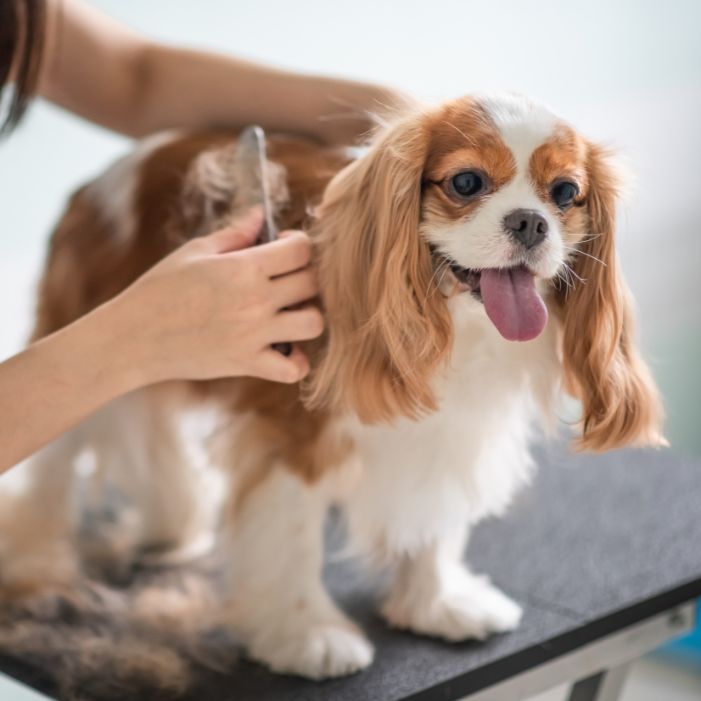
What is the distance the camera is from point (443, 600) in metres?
1.34

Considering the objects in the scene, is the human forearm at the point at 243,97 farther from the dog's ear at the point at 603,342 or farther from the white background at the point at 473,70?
the white background at the point at 473,70

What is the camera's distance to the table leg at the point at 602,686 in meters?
1.41

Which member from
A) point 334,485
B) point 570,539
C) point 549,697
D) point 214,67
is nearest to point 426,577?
point 334,485

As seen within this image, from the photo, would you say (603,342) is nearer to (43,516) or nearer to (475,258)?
(475,258)

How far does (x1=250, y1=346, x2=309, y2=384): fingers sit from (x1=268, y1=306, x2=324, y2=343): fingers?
0.02 metres

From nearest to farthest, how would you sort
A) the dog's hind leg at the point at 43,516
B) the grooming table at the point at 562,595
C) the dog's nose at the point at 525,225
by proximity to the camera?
the dog's nose at the point at 525,225, the grooming table at the point at 562,595, the dog's hind leg at the point at 43,516

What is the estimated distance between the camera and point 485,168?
987 millimetres

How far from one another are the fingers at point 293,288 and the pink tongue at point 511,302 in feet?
0.65

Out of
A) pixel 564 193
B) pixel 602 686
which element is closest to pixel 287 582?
pixel 602 686

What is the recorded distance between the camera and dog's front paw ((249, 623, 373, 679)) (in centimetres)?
124

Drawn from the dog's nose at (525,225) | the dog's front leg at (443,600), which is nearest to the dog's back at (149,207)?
the dog's nose at (525,225)

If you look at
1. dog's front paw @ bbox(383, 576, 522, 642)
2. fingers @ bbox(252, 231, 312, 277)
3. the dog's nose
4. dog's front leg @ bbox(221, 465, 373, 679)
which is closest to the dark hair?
fingers @ bbox(252, 231, 312, 277)

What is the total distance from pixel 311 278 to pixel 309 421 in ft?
0.59

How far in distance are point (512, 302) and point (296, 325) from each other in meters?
0.22
